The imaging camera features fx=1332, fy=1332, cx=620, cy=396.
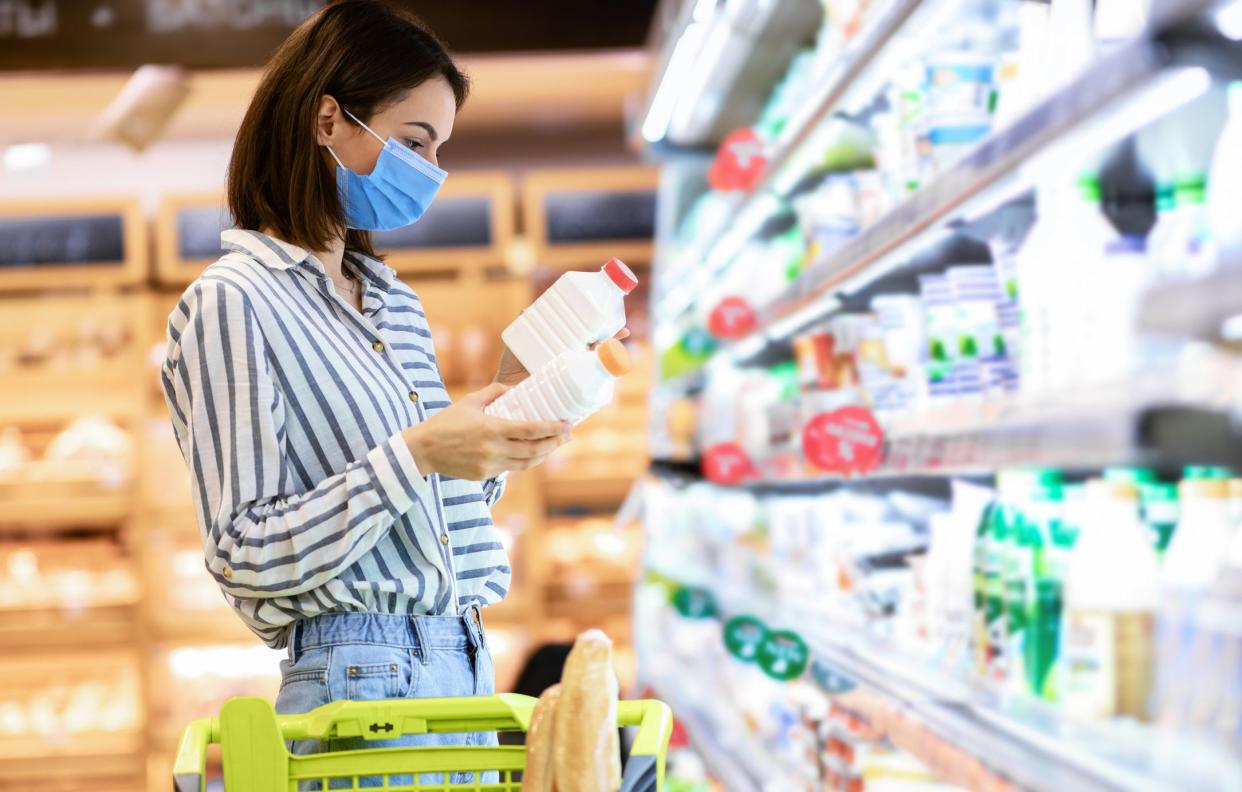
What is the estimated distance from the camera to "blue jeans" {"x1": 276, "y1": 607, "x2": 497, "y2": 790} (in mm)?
1380

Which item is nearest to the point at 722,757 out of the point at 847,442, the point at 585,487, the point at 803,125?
the point at 847,442

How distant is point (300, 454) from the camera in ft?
4.69

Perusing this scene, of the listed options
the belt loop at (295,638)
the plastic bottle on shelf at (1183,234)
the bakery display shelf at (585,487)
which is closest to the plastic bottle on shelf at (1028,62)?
the plastic bottle on shelf at (1183,234)

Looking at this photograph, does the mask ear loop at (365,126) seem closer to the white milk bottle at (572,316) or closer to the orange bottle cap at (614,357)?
the white milk bottle at (572,316)

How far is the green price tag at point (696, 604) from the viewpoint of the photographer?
395 centimetres

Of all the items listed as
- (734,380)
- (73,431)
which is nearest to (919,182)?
(734,380)

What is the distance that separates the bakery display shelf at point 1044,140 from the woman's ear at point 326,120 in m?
0.77

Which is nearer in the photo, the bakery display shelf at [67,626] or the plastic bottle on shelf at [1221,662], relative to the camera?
the plastic bottle on shelf at [1221,662]

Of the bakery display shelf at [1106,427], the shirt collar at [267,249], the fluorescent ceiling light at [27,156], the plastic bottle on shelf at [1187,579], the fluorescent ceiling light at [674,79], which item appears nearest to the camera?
the bakery display shelf at [1106,427]

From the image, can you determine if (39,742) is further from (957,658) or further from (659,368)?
(957,658)

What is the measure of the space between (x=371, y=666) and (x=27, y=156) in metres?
5.58

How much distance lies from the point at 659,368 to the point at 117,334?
2.69 m

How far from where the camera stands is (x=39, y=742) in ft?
19.3

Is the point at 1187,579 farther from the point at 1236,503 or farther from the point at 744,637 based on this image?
the point at 744,637
